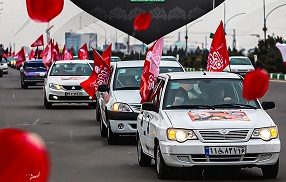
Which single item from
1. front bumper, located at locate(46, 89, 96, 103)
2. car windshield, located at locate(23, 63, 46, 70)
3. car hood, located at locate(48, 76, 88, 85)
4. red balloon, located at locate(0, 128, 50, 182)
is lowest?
car windshield, located at locate(23, 63, 46, 70)

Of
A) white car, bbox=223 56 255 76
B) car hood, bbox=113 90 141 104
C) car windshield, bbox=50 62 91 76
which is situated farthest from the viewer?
white car, bbox=223 56 255 76

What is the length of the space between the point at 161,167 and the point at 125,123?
5.61 meters

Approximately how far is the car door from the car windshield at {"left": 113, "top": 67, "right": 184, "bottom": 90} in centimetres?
515

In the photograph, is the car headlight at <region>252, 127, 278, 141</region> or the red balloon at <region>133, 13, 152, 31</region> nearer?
the red balloon at <region>133, 13, 152, 31</region>

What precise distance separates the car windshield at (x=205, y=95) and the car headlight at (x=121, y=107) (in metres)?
4.53

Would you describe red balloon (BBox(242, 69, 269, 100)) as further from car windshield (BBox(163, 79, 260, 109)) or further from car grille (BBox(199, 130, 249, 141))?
car windshield (BBox(163, 79, 260, 109))

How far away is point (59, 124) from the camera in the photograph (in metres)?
21.4

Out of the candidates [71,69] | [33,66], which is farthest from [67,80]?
[33,66]

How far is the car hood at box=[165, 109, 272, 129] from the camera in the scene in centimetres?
956

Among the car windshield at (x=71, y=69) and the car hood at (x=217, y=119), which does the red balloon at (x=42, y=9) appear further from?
the car windshield at (x=71, y=69)

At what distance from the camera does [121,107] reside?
51.0 feet

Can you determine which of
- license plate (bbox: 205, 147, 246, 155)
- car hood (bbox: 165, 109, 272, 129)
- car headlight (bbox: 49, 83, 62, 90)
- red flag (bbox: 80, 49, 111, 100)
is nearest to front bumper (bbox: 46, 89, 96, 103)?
car headlight (bbox: 49, 83, 62, 90)

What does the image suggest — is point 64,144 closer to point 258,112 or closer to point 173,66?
point 173,66

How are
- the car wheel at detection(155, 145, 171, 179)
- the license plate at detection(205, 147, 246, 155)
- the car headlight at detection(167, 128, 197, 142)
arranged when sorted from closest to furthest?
1. the license plate at detection(205, 147, 246, 155)
2. the car headlight at detection(167, 128, 197, 142)
3. the car wheel at detection(155, 145, 171, 179)
